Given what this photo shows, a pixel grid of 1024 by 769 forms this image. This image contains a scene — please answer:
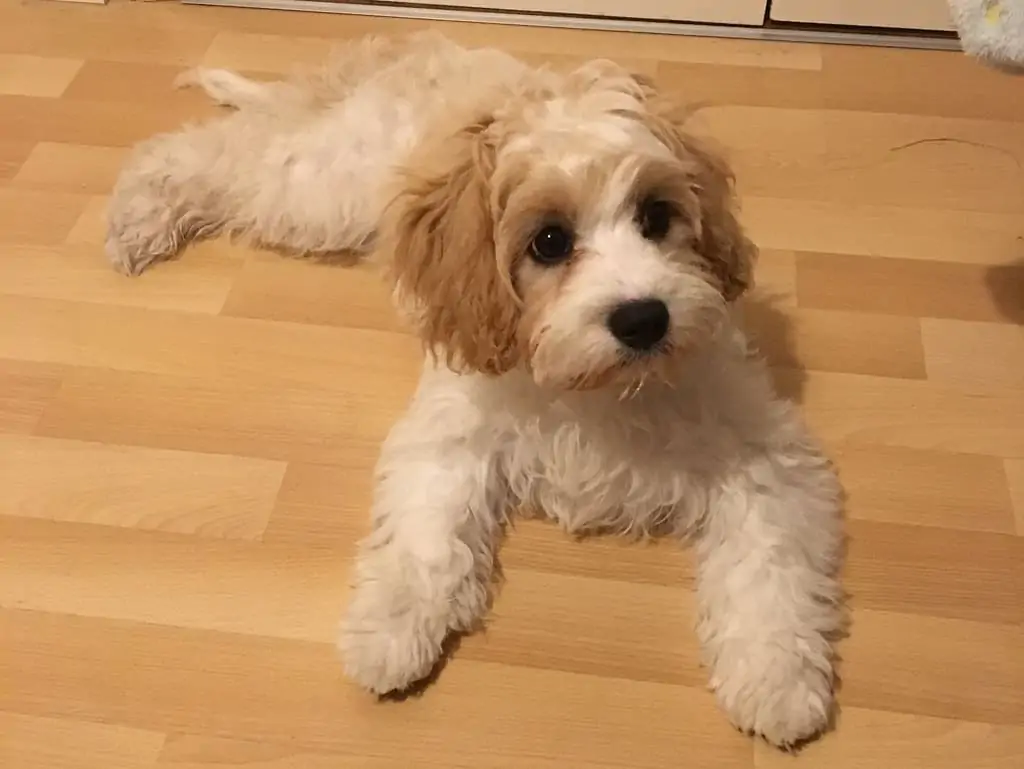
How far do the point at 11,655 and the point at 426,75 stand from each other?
1119mm

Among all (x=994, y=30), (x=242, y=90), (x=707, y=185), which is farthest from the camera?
(x=242, y=90)

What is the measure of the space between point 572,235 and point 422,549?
456mm

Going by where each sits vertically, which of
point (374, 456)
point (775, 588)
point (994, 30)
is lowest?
point (374, 456)

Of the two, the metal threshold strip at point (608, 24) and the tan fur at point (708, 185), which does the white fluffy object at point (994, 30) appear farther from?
the metal threshold strip at point (608, 24)

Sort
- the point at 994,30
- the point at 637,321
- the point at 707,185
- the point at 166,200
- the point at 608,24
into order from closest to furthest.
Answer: the point at 637,321 < the point at 707,185 < the point at 994,30 < the point at 166,200 < the point at 608,24

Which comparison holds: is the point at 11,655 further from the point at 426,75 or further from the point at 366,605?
the point at 426,75

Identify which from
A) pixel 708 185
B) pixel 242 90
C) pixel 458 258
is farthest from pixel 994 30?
pixel 242 90

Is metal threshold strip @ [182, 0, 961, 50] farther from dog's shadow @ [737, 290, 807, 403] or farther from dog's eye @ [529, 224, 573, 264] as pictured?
dog's eye @ [529, 224, 573, 264]

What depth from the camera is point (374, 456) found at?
170 cm

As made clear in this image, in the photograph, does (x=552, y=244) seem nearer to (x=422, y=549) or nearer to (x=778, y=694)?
(x=422, y=549)

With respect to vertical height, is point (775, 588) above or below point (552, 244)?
below

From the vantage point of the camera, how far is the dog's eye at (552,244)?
1319 millimetres

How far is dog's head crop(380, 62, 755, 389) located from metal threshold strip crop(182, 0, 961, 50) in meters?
1.17

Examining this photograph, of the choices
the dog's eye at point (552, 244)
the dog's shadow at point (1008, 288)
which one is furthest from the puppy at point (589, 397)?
the dog's shadow at point (1008, 288)
